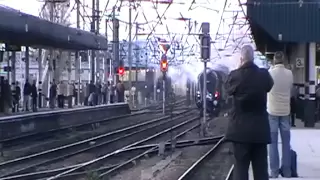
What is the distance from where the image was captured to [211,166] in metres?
19.0

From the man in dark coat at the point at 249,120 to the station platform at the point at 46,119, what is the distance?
1625cm

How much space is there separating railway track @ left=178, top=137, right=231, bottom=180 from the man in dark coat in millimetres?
5960

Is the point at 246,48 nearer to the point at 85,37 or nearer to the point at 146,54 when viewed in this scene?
the point at 85,37

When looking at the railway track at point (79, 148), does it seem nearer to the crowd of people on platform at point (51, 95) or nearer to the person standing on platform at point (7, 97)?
the person standing on platform at point (7, 97)

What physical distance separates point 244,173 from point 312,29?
20.3 metres

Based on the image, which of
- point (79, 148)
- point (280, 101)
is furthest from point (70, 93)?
point (280, 101)

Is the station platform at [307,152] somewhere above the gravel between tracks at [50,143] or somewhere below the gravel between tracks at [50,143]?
above

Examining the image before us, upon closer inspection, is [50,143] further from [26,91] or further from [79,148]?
[26,91]

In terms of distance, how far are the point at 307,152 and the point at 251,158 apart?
29.0 feet

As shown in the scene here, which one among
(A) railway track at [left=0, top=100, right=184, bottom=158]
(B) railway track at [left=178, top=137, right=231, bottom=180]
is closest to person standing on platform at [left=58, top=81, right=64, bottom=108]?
(A) railway track at [left=0, top=100, right=184, bottom=158]

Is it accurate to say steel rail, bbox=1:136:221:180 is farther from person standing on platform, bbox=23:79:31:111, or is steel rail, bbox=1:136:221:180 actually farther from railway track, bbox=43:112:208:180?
person standing on platform, bbox=23:79:31:111

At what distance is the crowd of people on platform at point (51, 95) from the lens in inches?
1356

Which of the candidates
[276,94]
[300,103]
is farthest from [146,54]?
[276,94]

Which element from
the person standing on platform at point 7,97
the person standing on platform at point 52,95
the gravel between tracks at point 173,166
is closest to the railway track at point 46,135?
the person standing on platform at point 52,95
